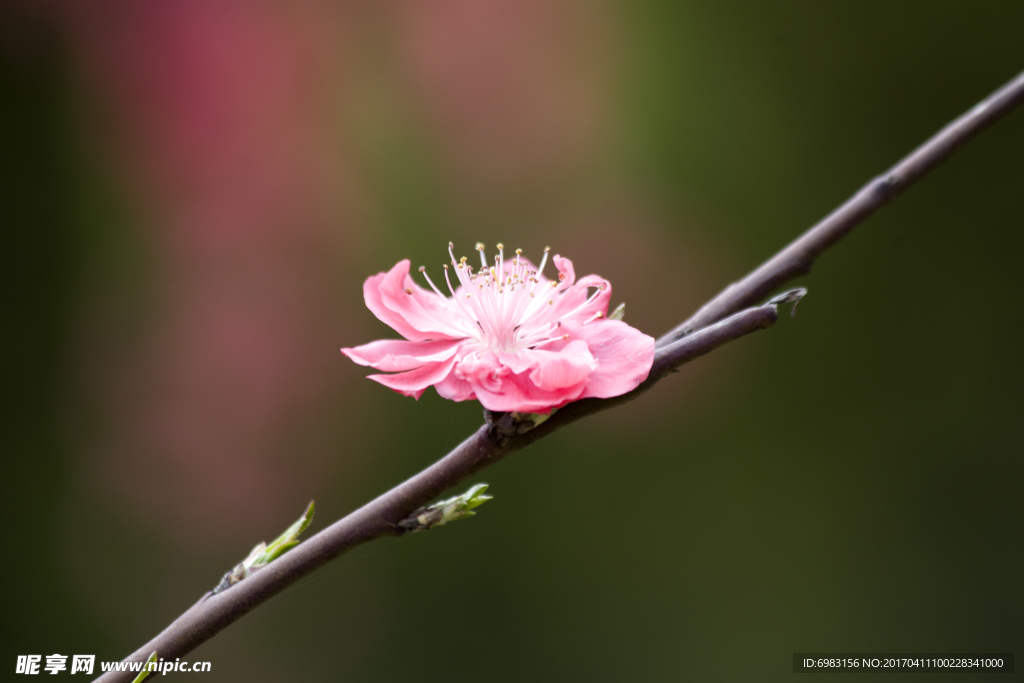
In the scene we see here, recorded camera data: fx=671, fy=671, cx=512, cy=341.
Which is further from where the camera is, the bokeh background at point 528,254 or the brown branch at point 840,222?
the bokeh background at point 528,254

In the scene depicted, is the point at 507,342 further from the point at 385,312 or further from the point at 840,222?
the point at 840,222

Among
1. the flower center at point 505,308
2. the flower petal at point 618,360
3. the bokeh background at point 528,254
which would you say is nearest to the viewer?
the flower petal at point 618,360

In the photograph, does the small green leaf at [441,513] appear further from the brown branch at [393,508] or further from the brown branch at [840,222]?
the brown branch at [840,222]

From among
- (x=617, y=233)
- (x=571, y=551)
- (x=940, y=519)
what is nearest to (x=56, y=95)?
(x=617, y=233)

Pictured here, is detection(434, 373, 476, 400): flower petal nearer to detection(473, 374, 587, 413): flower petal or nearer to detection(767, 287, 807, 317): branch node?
detection(473, 374, 587, 413): flower petal

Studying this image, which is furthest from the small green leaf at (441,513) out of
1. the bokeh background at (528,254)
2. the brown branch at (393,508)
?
the bokeh background at (528,254)

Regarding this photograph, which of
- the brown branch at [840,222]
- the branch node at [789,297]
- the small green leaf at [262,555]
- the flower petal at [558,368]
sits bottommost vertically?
the small green leaf at [262,555]

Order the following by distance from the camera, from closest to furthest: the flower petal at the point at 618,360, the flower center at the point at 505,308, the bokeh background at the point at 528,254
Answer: the flower petal at the point at 618,360 < the flower center at the point at 505,308 < the bokeh background at the point at 528,254
